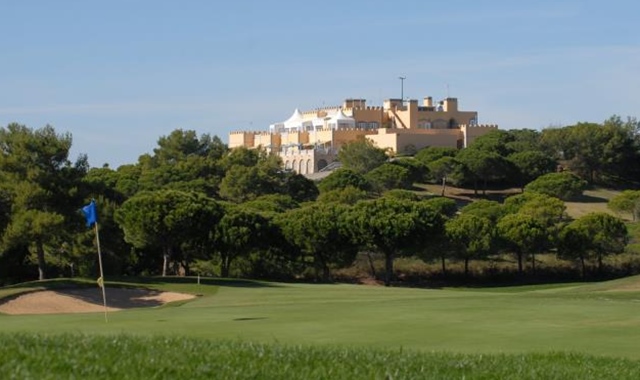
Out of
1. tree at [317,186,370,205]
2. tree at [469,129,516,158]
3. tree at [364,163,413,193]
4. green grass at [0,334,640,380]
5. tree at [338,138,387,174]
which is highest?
tree at [469,129,516,158]

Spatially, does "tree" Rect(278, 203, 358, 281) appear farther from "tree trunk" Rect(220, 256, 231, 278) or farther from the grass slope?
the grass slope

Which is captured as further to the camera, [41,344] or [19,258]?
[19,258]

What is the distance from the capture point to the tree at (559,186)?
105 meters

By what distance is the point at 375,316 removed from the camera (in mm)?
28453

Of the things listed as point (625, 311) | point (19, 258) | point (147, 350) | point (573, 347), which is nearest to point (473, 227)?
point (19, 258)

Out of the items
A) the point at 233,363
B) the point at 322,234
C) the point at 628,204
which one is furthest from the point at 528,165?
the point at 233,363

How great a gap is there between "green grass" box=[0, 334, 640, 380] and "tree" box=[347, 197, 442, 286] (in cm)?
5035

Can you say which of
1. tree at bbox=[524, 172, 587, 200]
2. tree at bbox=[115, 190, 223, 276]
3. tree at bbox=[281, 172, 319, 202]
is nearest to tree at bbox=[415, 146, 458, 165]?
tree at bbox=[524, 172, 587, 200]

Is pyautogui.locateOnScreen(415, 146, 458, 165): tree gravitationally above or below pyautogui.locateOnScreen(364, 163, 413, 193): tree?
above

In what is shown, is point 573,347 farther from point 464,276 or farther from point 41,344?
point 464,276

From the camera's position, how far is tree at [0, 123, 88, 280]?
49312 mm

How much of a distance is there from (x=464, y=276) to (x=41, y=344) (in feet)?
201

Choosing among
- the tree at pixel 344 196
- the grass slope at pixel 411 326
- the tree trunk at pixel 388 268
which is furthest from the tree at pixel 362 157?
the grass slope at pixel 411 326

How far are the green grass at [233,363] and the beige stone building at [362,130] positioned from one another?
12259 centimetres
